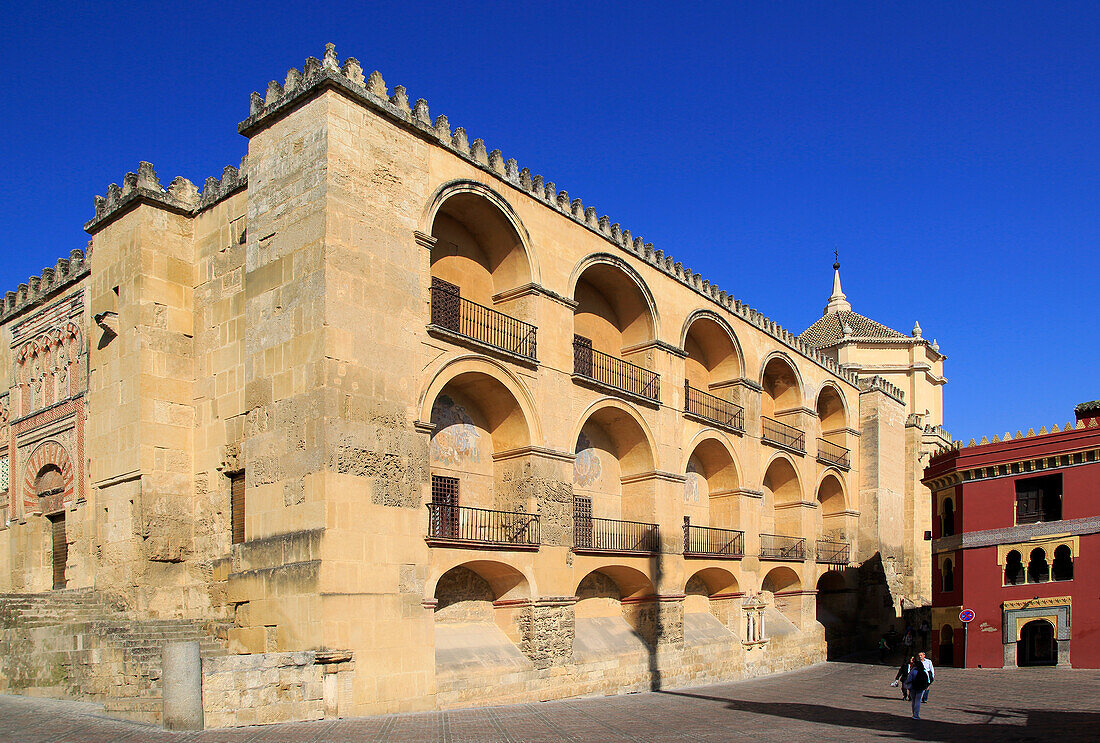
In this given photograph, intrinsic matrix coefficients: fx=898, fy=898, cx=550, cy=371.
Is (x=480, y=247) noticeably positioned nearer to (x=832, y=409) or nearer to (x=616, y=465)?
(x=616, y=465)

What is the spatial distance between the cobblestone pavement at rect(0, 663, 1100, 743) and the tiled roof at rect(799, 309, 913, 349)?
80.3 feet

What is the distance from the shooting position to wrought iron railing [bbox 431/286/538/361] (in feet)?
63.2

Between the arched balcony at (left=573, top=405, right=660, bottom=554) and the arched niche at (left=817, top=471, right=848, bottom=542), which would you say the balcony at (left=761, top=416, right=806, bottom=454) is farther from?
the arched balcony at (left=573, top=405, right=660, bottom=554)

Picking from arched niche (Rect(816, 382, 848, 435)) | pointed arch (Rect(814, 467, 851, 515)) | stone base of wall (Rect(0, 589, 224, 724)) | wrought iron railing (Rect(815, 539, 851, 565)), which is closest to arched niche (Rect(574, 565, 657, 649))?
stone base of wall (Rect(0, 589, 224, 724))

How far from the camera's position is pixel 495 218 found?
19797 mm

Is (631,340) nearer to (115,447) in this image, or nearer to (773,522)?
(773,522)

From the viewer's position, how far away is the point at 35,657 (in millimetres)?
17250

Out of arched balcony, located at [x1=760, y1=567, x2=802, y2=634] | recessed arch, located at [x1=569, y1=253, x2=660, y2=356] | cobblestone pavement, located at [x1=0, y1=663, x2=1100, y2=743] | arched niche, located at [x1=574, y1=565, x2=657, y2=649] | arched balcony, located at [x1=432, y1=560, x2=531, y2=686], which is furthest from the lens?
arched balcony, located at [x1=760, y1=567, x2=802, y2=634]

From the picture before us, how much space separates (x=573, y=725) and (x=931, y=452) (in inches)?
1225

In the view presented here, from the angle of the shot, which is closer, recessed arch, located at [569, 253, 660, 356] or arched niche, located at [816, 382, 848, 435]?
recessed arch, located at [569, 253, 660, 356]

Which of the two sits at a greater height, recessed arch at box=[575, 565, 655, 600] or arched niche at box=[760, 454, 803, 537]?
arched niche at box=[760, 454, 803, 537]

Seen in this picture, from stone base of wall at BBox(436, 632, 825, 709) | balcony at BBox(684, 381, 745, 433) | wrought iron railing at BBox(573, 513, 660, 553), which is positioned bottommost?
stone base of wall at BBox(436, 632, 825, 709)

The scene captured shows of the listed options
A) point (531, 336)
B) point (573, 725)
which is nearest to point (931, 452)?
point (531, 336)

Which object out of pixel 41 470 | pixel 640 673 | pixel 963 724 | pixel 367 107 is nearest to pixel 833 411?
pixel 640 673
